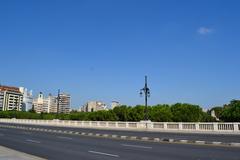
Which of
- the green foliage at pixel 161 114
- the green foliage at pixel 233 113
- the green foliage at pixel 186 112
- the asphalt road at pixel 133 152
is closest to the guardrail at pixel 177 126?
the asphalt road at pixel 133 152

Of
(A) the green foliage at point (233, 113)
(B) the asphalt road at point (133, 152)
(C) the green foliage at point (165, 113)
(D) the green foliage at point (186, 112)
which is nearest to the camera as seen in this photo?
(B) the asphalt road at point (133, 152)

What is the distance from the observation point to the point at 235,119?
302 ft

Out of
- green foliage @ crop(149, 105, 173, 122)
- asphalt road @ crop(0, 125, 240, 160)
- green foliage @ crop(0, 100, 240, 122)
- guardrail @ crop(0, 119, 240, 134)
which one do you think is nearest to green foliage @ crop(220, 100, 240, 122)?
green foliage @ crop(0, 100, 240, 122)

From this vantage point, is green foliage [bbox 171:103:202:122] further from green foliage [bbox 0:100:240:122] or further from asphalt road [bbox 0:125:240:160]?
asphalt road [bbox 0:125:240:160]

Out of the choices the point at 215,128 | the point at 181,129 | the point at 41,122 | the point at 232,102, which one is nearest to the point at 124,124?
the point at 181,129

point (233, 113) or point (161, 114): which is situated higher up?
point (233, 113)

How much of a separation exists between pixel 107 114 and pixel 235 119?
1588 inches

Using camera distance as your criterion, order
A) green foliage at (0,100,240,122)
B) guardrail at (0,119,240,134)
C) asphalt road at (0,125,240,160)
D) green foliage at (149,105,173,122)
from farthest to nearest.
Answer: green foliage at (0,100,240,122) → green foliage at (149,105,173,122) → guardrail at (0,119,240,134) → asphalt road at (0,125,240,160)

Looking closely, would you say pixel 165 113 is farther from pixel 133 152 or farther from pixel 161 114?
pixel 133 152

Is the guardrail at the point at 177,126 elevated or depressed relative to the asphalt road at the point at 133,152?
elevated

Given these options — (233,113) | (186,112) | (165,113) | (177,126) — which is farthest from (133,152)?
(186,112)

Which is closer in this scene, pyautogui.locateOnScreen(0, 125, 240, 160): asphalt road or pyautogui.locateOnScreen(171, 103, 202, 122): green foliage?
pyautogui.locateOnScreen(0, 125, 240, 160): asphalt road

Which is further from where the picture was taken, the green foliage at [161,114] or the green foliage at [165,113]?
the green foliage at [165,113]

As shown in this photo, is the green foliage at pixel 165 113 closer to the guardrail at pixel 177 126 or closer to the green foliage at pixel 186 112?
the green foliage at pixel 186 112
